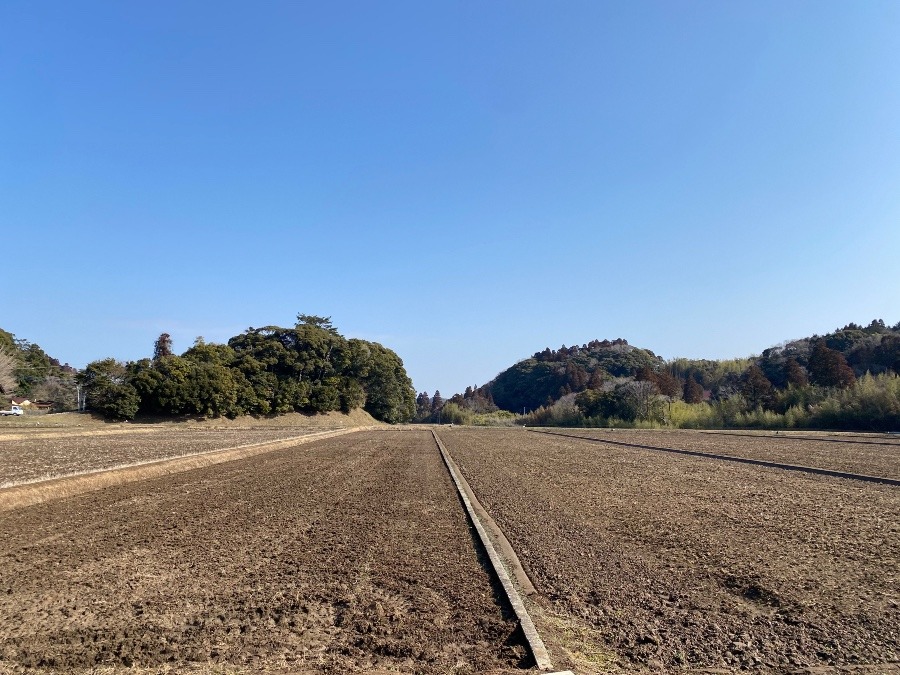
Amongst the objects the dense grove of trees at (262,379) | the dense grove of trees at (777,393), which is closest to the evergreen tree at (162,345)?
the dense grove of trees at (262,379)

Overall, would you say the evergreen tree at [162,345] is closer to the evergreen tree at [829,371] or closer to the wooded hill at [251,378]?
the wooded hill at [251,378]

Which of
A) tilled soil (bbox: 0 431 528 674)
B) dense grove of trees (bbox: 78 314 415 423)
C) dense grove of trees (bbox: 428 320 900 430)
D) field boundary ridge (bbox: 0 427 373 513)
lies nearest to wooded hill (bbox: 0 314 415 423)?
dense grove of trees (bbox: 78 314 415 423)

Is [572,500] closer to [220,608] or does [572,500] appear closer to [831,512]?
[831,512]

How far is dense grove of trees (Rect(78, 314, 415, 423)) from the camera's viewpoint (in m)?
55.6

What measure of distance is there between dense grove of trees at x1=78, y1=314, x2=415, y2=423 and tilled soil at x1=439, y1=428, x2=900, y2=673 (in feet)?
171

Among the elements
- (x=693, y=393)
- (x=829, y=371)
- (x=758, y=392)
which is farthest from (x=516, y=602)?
(x=693, y=393)

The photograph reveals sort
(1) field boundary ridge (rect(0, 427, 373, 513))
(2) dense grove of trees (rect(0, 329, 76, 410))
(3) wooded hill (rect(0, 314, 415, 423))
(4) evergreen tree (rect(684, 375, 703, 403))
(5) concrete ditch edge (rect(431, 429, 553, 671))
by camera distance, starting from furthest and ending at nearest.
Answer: (4) evergreen tree (rect(684, 375, 703, 403)), (2) dense grove of trees (rect(0, 329, 76, 410)), (3) wooded hill (rect(0, 314, 415, 423)), (1) field boundary ridge (rect(0, 427, 373, 513)), (5) concrete ditch edge (rect(431, 429, 553, 671))

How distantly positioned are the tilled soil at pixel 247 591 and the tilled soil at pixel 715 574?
0.74m

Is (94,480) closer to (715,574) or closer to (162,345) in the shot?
(715,574)

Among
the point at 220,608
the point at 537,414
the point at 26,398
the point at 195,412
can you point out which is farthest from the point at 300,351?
the point at 220,608

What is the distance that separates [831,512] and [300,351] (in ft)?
239

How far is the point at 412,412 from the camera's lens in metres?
99.8

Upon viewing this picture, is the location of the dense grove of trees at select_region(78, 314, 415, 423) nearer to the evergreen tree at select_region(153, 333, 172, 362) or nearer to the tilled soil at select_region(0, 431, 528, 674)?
the evergreen tree at select_region(153, 333, 172, 362)

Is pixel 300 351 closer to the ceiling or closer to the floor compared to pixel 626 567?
closer to the ceiling
